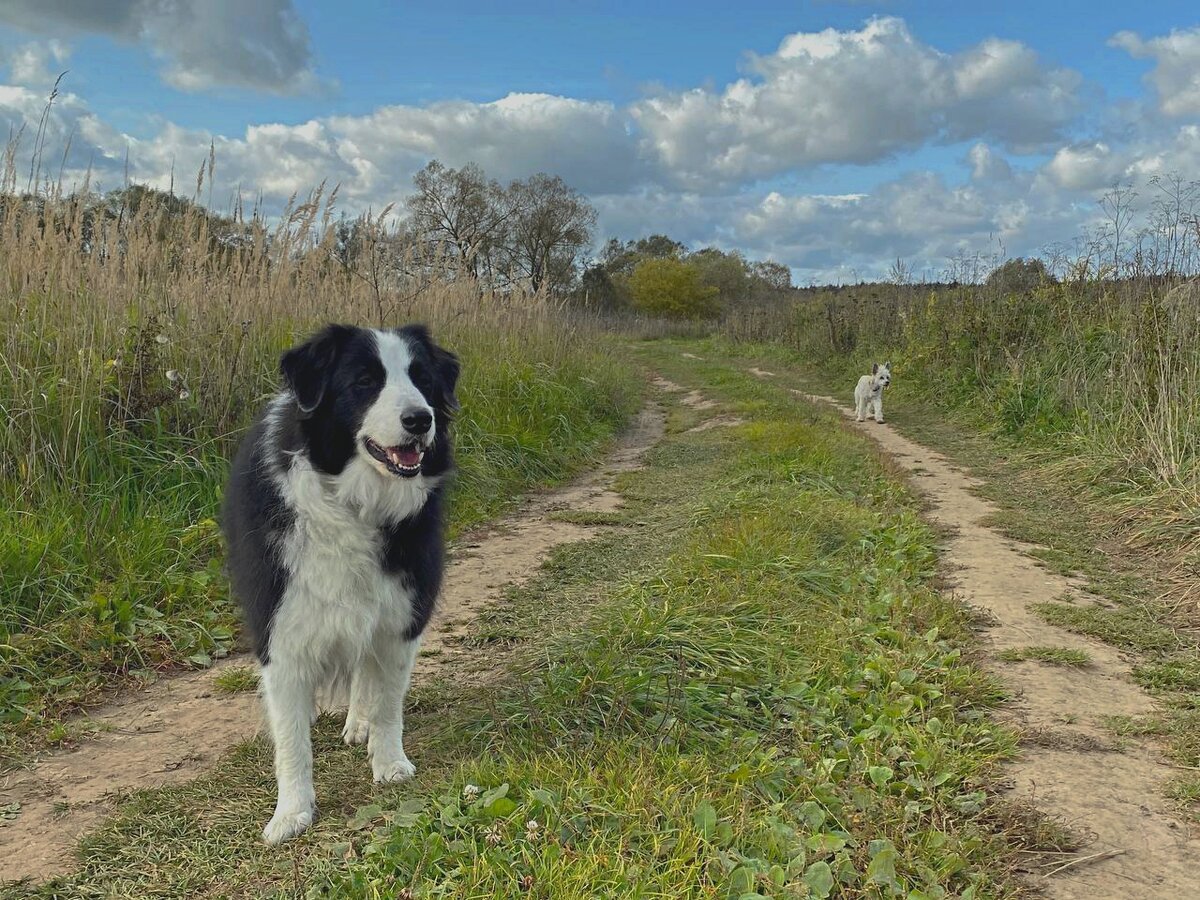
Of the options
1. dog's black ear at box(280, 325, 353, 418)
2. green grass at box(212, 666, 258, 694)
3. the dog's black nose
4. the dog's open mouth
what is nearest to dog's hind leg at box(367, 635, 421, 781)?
the dog's open mouth

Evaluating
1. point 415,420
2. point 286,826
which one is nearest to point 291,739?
point 286,826

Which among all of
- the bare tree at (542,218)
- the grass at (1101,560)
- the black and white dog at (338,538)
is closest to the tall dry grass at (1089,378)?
the grass at (1101,560)

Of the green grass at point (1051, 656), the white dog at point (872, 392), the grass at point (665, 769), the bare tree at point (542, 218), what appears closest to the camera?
the grass at point (665, 769)

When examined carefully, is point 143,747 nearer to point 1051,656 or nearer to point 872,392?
point 1051,656

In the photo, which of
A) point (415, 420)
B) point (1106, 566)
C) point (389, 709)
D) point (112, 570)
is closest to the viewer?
point (415, 420)

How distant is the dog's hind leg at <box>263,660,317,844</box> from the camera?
2463mm

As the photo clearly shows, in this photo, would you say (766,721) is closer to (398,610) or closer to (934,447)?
(398,610)

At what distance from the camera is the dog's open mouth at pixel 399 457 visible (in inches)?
104

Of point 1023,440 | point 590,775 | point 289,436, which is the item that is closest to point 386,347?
point 289,436

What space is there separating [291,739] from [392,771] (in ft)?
1.20

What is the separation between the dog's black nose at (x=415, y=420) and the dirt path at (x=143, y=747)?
→ 138 centimetres

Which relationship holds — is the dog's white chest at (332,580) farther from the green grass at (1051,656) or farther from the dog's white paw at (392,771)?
the green grass at (1051,656)

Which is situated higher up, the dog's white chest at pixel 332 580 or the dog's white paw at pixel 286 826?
the dog's white chest at pixel 332 580

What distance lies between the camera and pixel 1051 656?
3590mm
